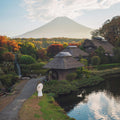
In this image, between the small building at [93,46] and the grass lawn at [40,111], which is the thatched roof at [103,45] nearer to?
the small building at [93,46]

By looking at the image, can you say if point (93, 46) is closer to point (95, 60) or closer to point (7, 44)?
point (95, 60)

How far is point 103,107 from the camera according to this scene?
14.9 m

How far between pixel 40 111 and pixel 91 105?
236 inches

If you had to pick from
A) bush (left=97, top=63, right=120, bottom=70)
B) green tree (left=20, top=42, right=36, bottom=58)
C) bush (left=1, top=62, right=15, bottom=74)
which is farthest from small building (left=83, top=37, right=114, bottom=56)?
bush (left=1, top=62, right=15, bottom=74)

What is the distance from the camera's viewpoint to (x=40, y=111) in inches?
481

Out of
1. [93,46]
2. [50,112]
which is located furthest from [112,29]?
Result: [50,112]

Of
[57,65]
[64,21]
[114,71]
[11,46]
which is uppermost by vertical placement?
[64,21]

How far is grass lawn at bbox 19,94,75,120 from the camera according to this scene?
1109 centimetres

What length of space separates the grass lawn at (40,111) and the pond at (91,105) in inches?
69.3

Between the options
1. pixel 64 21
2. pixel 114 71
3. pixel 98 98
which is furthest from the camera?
pixel 64 21

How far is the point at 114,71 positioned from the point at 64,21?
144128mm

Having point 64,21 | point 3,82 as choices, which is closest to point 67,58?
point 3,82

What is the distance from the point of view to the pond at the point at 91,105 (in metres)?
13.0

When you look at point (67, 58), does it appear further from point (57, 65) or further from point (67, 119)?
point (67, 119)
